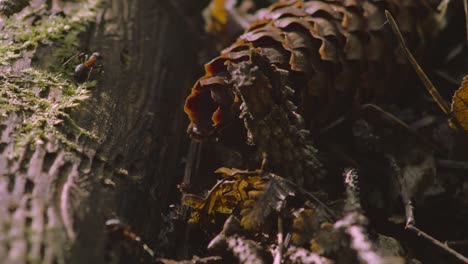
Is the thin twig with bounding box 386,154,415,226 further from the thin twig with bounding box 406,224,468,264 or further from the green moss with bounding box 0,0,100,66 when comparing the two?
the green moss with bounding box 0,0,100,66

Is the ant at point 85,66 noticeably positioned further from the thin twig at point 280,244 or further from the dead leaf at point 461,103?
the dead leaf at point 461,103

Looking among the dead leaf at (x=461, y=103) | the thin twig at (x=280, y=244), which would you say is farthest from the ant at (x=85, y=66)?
the dead leaf at (x=461, y=103)

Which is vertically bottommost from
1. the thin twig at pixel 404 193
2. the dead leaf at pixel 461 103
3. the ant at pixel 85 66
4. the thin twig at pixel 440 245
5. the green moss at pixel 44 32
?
the thin twig at pixel 440 245

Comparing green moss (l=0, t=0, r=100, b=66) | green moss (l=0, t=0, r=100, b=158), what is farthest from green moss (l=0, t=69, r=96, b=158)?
green moss (l=0, t=0, r=100, b=66)

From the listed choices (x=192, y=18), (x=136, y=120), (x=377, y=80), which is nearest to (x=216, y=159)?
(x=136, y=120)

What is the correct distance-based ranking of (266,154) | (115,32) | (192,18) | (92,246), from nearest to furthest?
(92,246)
(266,154)
(115,32)
(192,18)

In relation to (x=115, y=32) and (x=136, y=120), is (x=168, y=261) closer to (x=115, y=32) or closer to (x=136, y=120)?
(x=136, y=120)

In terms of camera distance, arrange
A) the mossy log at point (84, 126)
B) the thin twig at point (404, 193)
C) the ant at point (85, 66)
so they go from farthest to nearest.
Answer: the ant at point (85, 66), the thin twig at point (404, 193), the mossy log at point (84, 126)

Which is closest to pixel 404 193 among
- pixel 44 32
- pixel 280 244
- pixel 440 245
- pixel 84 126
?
pixel 440 245
